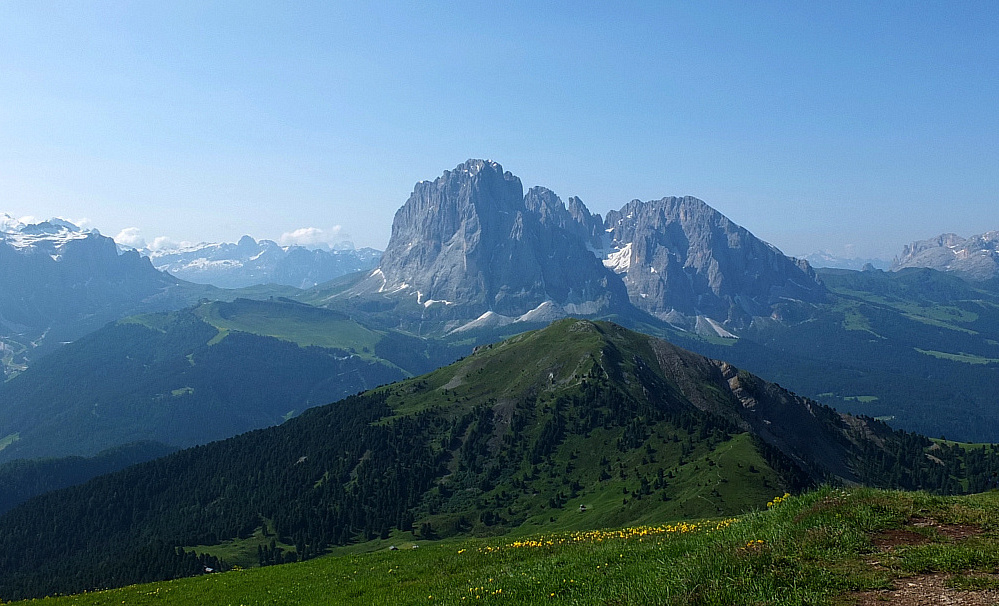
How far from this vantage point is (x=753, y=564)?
19344 mm

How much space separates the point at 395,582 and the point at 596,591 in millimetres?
15978

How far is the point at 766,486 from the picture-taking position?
142625 millimetres

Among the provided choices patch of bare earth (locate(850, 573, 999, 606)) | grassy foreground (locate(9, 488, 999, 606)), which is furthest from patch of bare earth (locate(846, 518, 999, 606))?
grassy foreground (locate(9, 488, 999, 606))

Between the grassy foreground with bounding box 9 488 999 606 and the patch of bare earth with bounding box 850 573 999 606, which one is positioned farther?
the grassy foreground with bounding box 9 488 999 606

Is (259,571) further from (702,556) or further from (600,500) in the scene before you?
(600,500)

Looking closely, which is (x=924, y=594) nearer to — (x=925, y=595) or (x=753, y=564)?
(x=925, y=595)

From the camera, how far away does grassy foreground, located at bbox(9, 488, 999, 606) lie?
58.3 feet

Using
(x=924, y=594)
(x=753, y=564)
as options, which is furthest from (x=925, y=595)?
(x=753, y=564)

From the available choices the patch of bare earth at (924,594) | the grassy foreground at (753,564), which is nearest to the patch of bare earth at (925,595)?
the patch of bare earth at (924,594)

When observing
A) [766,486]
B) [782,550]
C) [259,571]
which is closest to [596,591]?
[782,550]

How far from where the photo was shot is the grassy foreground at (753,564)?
17.8m

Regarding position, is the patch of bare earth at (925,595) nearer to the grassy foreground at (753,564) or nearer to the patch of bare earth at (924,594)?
the patch of bare earth at (924,594)

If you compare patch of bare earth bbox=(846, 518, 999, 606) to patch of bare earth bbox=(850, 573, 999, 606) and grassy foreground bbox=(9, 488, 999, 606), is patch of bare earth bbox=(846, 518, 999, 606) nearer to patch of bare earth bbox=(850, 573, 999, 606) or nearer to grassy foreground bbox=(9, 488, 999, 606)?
patch of bare earth bbox=(850, 573, 999, 606)

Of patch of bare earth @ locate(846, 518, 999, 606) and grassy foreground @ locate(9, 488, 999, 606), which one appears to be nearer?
patch of bare earth @ locate(846, 518, 999, 606)
